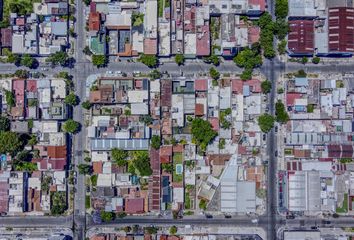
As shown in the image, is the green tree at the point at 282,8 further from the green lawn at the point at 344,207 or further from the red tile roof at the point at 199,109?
the green lawn at the point at 344,207

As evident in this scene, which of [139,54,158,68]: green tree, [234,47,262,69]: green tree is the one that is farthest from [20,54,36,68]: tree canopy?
[234,47,262,69]: green tree

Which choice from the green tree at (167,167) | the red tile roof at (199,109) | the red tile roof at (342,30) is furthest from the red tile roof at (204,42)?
the red tile roof at (342,30)

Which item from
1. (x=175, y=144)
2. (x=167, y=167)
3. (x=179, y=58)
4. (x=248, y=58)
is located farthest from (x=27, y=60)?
(x=248, y=58)

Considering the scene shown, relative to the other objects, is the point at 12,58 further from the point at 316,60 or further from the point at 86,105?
the point at 316,60

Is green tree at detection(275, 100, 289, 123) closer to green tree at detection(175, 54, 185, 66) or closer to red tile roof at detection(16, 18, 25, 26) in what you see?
green tree at detection(175, 54, 185, 66)

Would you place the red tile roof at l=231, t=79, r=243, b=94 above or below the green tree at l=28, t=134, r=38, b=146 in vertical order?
above

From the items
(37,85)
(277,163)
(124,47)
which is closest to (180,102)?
(124,47)
